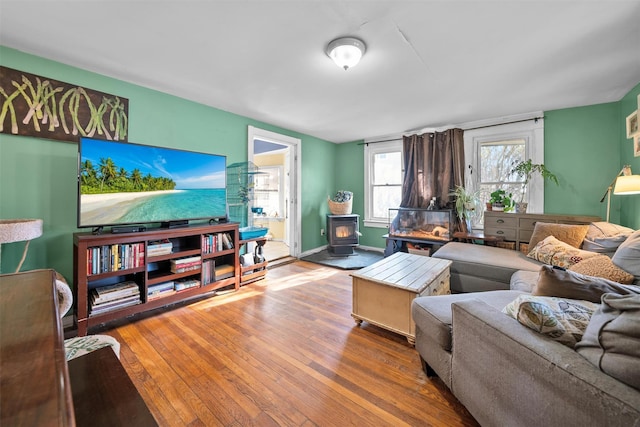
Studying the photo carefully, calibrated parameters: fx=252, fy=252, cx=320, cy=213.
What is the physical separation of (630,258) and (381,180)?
3564 mm

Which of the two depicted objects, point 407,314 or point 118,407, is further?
point 407,314

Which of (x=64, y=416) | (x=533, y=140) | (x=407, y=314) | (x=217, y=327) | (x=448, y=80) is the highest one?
(x=448, y=80)

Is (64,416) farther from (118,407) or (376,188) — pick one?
(376,188)

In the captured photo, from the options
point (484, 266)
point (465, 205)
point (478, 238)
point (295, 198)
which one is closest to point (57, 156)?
point (295, 198)

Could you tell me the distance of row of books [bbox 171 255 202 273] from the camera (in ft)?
8.37

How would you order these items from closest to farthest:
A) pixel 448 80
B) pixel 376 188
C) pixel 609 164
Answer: pixel 448 80, pixel 609 164, pixel 376 188

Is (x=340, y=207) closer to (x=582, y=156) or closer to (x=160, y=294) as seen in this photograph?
(x=160, y=294)

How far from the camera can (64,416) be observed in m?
0.34

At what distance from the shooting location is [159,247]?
8.01ft

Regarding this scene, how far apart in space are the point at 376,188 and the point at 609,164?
3104 mm

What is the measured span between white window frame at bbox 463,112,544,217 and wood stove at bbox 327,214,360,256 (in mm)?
2131

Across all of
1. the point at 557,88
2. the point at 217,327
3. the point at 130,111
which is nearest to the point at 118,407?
the point at 217,327

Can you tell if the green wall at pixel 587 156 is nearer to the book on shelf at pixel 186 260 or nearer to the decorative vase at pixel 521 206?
the decorative vase at pixel 521 206

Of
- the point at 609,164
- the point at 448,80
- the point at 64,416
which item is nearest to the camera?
the point at 64,416
